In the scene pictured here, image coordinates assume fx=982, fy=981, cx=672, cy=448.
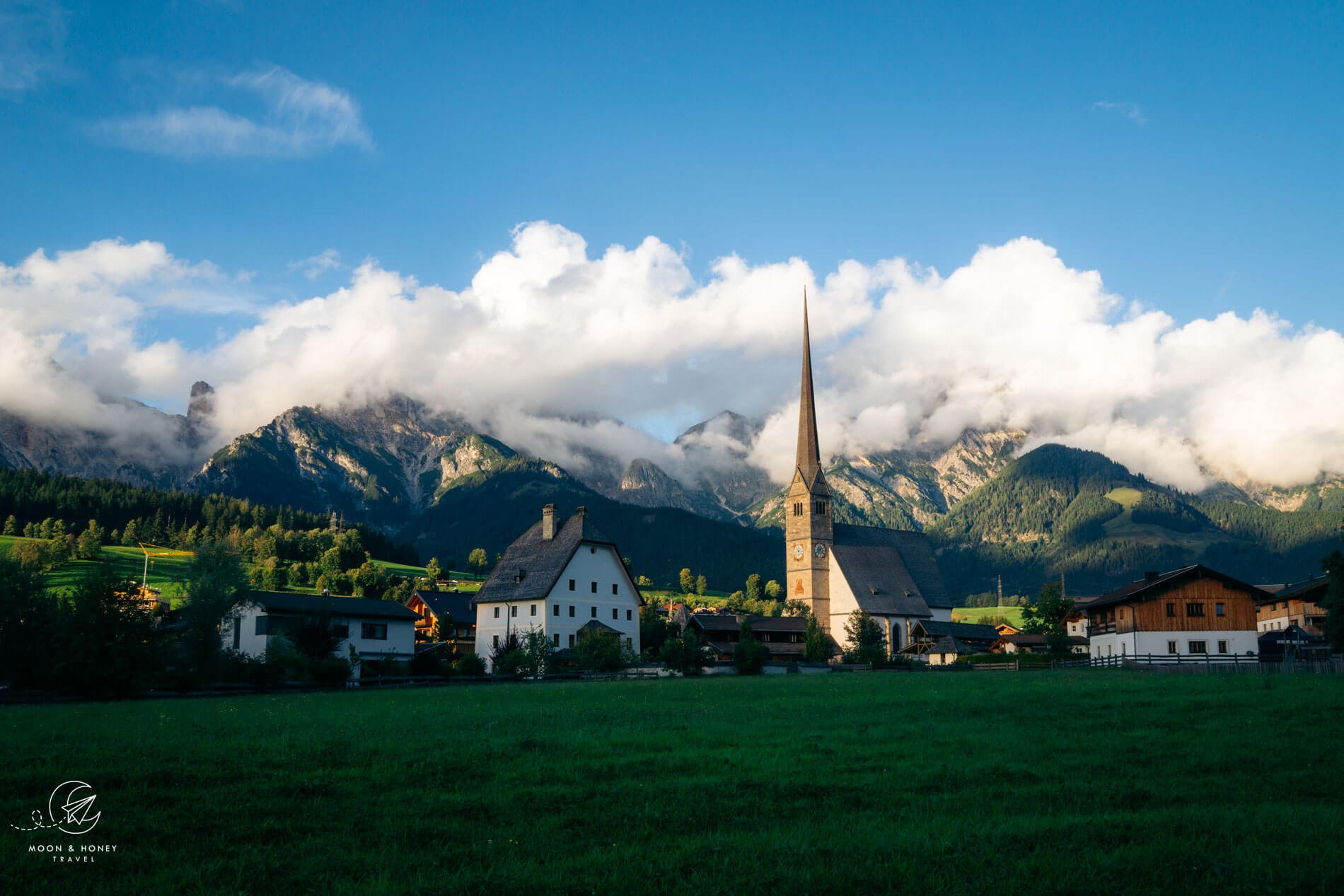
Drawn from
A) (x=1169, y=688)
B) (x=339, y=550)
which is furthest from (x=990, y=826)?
(x=339, y=550)

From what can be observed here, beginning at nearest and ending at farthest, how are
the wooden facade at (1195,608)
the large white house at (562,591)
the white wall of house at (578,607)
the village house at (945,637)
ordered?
the wooden facade at (1195,608) < the white wall of house at (578,607) < the large white house at (562,591) < the village house at (945,637)

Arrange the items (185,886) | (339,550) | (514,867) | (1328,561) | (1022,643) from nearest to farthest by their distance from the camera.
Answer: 1. (185,886)
2. (514,867)
3. (1328,561)
4. (1022,643)
5. (339,550)

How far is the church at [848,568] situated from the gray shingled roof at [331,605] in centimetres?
6021

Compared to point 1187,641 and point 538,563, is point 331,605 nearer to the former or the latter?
point 538,563

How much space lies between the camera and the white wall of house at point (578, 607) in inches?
3615

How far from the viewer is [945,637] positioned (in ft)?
383

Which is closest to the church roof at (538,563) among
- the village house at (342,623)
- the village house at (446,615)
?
the village house at (342,623)

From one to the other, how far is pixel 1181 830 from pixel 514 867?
10.4m

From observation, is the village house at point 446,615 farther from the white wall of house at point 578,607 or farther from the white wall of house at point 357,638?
the white wall of house at point 357,638

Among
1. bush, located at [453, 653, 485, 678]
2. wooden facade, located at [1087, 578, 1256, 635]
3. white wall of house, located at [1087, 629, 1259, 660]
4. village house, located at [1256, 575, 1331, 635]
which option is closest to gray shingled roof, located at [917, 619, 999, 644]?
village house, located at [1256, 575, 1331, 635]

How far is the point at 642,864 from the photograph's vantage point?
13.6 m

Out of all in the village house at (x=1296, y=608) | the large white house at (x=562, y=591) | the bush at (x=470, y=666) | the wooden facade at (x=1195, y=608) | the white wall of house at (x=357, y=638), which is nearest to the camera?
the bush at (x=470, y=666)

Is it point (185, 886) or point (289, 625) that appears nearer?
point (185, 886)

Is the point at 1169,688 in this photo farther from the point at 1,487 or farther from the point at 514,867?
the point at 1,487
